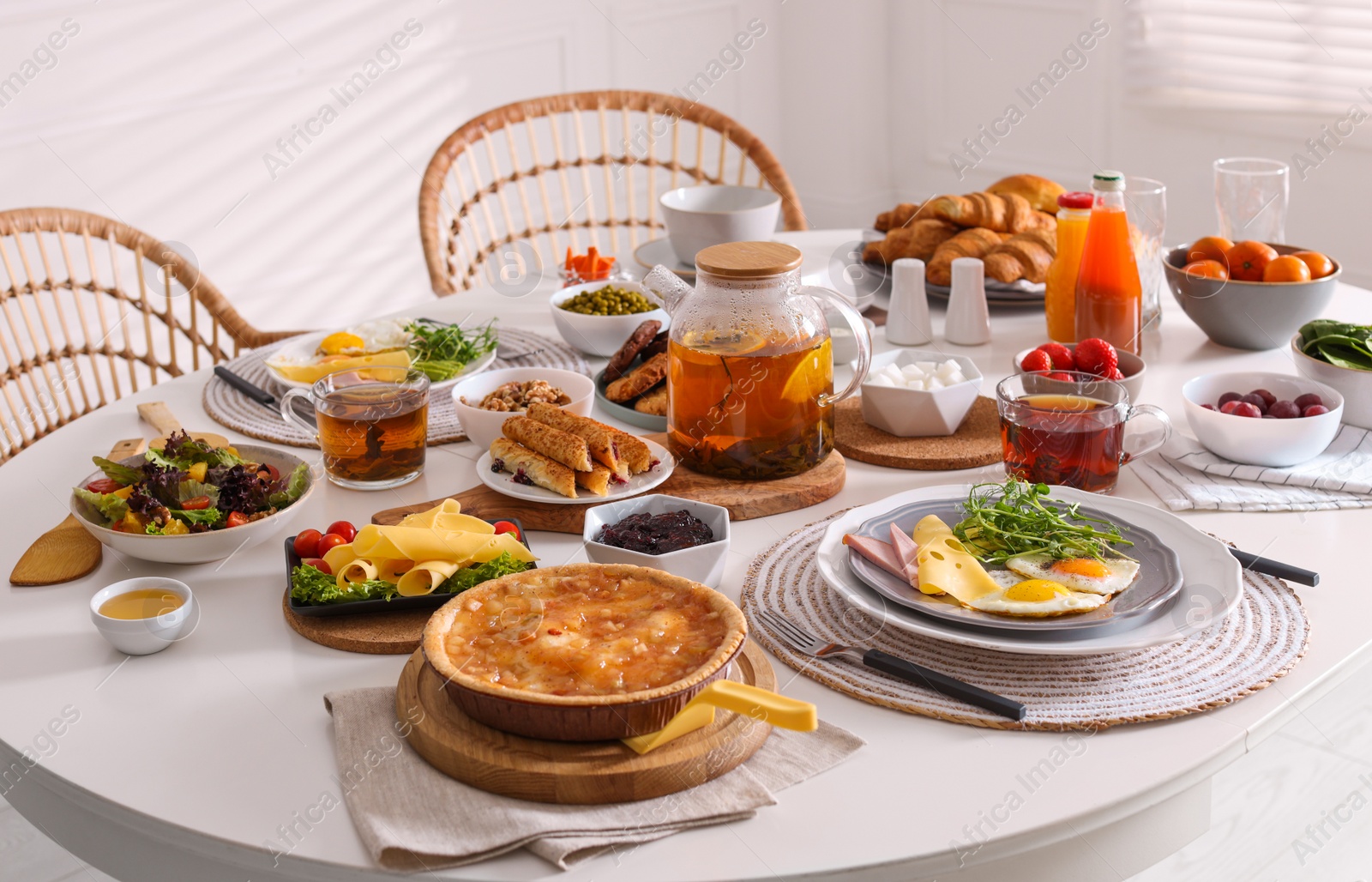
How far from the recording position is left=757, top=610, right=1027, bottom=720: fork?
103 cm

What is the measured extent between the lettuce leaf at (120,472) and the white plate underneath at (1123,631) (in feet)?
2.62

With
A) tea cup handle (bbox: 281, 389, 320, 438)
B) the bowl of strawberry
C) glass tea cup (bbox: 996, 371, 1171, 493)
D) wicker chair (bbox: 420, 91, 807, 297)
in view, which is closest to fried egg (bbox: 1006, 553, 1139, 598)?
glass tea cup (bbox: 996, 371, 1171, 493)

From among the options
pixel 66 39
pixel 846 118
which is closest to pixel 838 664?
pixel 66 39

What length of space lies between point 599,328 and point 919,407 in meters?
0.56

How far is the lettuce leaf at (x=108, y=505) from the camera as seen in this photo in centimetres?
133

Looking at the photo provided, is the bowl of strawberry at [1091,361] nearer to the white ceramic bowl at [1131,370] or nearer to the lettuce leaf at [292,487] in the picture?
the white ceramic bowl at [1131,370]

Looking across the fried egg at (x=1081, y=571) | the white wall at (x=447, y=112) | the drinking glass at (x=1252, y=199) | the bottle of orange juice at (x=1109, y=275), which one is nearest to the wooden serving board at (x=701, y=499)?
the fried egg at (x=1081, y=571)

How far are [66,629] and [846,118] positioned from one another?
4782mm

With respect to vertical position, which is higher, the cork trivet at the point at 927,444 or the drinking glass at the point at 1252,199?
the drinking glass at the point at 1252,199

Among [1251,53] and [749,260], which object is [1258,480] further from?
[1251,53]

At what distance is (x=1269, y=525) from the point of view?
4.52 feet

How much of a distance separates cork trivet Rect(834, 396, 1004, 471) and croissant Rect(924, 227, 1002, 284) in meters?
0.46

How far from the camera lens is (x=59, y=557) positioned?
1365 millimetres

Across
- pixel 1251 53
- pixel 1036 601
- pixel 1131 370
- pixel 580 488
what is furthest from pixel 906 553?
pixel 1251 53
